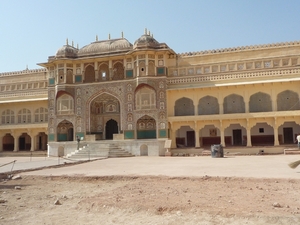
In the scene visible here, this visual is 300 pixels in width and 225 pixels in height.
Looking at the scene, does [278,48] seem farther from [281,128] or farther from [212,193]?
[212,193]

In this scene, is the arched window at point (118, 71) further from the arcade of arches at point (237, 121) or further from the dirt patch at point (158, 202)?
the dirt patch at point (158, 202)

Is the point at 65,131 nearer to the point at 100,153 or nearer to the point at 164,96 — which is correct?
the point at 100,153

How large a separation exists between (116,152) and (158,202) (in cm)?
1628

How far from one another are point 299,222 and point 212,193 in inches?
103

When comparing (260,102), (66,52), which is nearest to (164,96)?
(260,102)

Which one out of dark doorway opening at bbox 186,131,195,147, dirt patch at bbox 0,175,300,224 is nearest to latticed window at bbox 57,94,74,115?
dark doorway opening at bbox 186,131,195,147

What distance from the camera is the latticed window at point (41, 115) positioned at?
28344 mm

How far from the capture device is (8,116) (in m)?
29.4

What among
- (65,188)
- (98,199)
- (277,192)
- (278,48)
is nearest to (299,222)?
(277,192)

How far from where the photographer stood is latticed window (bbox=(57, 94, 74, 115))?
25.7 metres

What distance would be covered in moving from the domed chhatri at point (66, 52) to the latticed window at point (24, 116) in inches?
253

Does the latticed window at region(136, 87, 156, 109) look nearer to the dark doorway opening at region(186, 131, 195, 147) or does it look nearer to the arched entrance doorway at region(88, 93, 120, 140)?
the arched entrance doorway at region(88, 93, 120, 140)

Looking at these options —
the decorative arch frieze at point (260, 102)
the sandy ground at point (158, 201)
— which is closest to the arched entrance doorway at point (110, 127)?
the decorative arch frieze at point (260, 102)

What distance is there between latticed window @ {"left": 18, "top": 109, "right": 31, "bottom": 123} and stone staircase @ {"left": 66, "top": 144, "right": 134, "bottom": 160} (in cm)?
784
